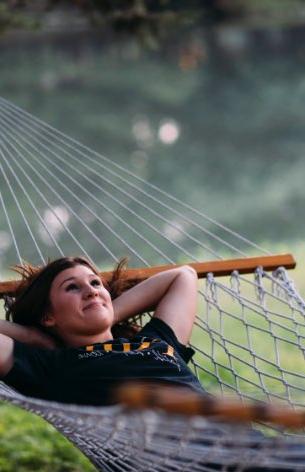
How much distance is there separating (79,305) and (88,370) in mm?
158

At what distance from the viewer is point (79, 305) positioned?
2.10 m

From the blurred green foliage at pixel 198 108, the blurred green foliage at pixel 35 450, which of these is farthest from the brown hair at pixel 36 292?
the blurred green foliage at pixel 198 108

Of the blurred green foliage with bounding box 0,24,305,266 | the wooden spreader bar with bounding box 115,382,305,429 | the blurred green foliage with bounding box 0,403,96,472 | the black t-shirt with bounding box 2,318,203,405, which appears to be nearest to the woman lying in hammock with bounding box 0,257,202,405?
the black t-shirt with bounding box 2,318,203,405

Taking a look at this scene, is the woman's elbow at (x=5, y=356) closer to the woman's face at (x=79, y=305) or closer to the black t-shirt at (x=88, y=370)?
the black t-shirt at (x=88, y=370)

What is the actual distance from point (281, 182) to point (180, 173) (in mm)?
716

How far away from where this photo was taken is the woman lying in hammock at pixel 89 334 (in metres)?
1.99

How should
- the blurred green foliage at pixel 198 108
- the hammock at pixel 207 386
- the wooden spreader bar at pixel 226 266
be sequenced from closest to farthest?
the hammock at pixel 207 386
the wooden spreader bar at pixel 226 266
the blurred green foliage at pixel 198 108

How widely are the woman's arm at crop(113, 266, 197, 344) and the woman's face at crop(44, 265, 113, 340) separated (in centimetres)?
14

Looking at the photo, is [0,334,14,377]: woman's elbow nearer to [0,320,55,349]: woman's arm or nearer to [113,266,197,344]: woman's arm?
[0,320,55,349]: woman's arm

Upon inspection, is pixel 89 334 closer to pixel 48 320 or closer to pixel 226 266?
pixel 48 320

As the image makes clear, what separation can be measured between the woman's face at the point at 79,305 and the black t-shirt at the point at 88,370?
0.16 feet

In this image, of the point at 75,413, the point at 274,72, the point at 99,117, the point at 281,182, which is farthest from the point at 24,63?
the point at 75,413

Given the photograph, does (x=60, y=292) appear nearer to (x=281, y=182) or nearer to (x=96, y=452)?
(x=96, y=452)

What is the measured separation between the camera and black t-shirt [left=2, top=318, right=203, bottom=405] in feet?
6.48
